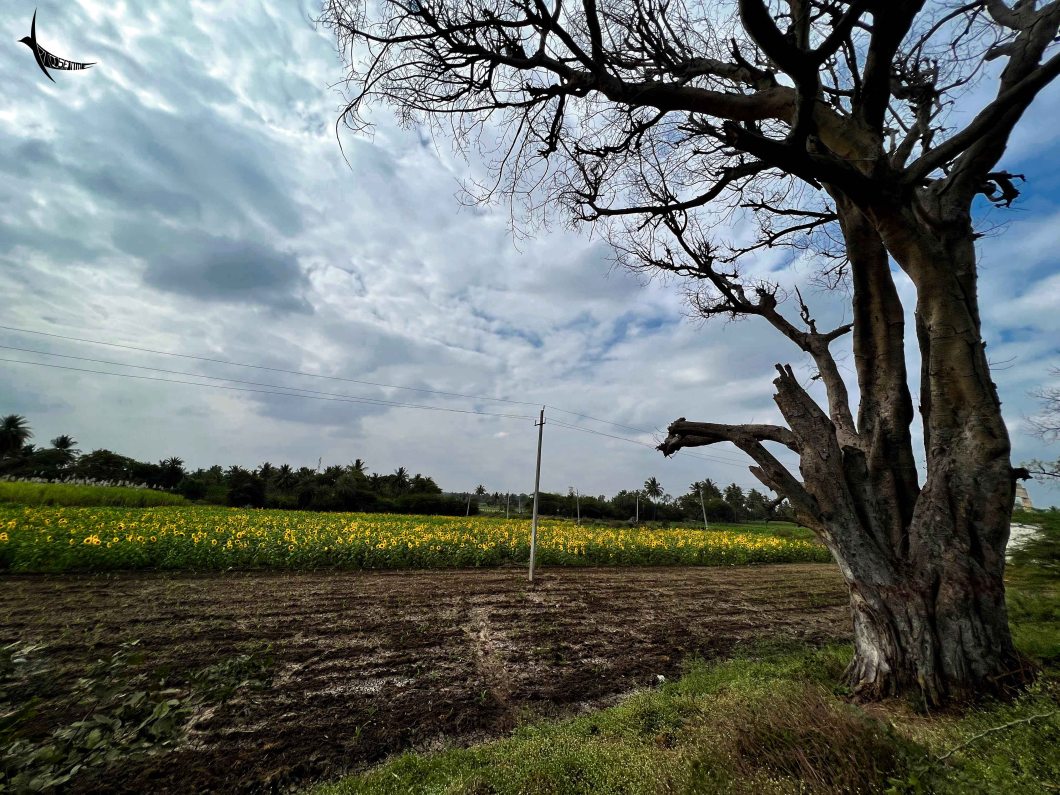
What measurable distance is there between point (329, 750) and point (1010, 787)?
4.71 meters

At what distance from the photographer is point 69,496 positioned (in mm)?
26688

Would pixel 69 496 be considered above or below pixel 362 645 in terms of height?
above

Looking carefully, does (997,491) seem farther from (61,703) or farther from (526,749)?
(61,703)

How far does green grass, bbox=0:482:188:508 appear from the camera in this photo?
24406 millimetres

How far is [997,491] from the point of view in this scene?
12.2 ft

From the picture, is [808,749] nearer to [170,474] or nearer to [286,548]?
[286,548]

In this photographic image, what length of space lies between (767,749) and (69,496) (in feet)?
130

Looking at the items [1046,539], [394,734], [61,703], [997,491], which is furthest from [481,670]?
[1046,539]

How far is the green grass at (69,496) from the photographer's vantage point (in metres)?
24.4

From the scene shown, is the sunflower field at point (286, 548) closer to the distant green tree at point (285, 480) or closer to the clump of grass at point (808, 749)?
the clump of grass at point (808, 749)

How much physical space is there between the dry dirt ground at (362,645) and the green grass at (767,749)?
2.87 feet

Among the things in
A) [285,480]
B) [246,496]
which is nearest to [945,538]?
[246,496]

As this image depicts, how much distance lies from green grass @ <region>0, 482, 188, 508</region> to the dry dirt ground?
Result: 2400 centimetres

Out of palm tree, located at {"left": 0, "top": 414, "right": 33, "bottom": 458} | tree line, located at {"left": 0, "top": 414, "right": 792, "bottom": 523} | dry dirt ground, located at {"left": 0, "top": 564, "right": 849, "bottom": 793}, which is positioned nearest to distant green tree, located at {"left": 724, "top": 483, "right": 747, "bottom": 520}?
tree line, located at {"left": 0, "top": 414, "right": 792, "bottom": 523}
